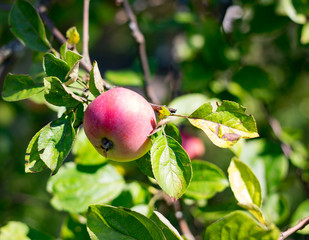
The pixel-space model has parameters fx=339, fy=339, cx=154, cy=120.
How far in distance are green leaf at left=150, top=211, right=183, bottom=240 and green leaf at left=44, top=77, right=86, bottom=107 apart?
285mm

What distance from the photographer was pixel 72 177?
1008 mm

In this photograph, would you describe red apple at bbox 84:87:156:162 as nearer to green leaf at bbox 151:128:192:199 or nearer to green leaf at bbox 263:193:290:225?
green leaf at bbox 151:128:192:199

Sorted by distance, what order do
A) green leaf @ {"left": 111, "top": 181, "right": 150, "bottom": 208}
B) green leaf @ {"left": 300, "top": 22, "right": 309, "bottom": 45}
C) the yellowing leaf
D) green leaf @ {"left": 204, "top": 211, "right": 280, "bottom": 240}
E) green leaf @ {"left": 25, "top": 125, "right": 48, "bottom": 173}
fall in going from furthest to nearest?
green leaf @ {"left": 300, "top": 22, "right": 309, "bottom": 45}, green leaf @ {"left": 111, "top": 181, "right": 150, "bottom": 208}, the yellowing leaf, green leaf @ {"left": 25, "top": 125, "right": 48, "bottom": 173}, green leaf @ {"left": 204, "top": 211, "right": 280, "bottom": 240}

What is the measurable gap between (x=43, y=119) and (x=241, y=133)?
5.10ft

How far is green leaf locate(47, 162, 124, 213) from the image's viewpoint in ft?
3.16

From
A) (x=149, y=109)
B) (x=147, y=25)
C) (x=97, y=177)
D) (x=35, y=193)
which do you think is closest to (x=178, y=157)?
(x=149, y=109)

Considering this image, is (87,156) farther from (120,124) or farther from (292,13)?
(292,13)

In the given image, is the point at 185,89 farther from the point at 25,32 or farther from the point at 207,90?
the point at 25,32

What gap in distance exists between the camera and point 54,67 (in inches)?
28.9

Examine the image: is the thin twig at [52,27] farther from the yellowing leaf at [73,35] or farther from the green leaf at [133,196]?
the green leaf at [133,196]

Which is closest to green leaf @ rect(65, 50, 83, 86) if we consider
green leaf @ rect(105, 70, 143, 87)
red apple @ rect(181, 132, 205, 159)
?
green leaf @ rect(105, 70, 143, 87)

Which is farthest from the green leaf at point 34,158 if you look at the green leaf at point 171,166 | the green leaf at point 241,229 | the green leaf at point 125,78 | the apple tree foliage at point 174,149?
the green leaf at point 125,78

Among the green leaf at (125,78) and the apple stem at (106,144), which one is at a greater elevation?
the apple stem at (106,144)

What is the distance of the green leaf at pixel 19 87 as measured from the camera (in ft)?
2.55
